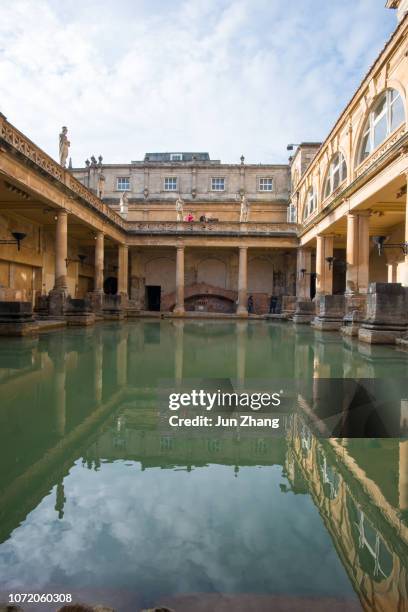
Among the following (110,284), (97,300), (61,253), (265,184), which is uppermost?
(265,184)

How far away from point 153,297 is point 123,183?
10069 millimetres

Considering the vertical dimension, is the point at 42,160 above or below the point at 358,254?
above

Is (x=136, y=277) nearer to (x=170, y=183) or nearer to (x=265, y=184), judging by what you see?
(x=170, y=183)

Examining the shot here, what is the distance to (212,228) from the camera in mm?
25766

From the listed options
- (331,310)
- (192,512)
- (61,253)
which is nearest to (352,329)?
(331,310)

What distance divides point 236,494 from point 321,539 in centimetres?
55

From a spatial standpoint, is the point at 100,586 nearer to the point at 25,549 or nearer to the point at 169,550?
the point at 169,550

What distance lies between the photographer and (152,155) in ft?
136

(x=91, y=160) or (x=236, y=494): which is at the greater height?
(x=91, y=160)

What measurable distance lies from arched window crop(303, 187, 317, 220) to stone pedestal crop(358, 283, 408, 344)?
1439 cm

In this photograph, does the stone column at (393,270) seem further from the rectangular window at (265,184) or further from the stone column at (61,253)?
the stone column at (61,253)

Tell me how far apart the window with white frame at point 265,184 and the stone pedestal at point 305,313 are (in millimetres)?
15972

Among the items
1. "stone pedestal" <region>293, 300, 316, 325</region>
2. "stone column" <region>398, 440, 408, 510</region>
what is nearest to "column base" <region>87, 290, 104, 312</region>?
"stone pedestal" <region>293, 300, 316, 325</region>

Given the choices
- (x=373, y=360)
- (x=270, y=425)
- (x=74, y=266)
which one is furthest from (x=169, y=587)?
(x=74, y=266)
